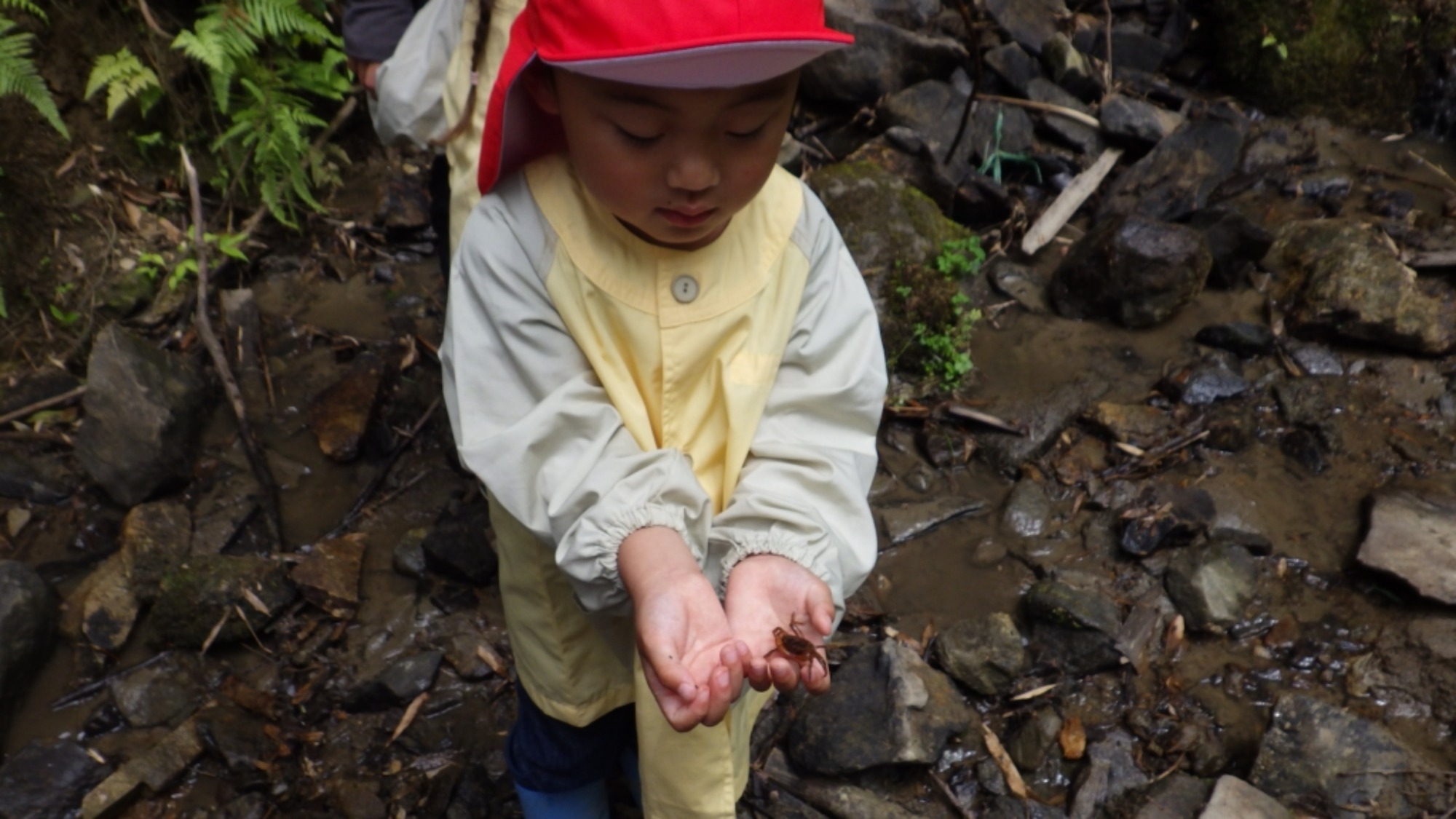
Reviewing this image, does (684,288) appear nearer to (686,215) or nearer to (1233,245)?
(686,215)

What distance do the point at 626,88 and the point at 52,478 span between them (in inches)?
138

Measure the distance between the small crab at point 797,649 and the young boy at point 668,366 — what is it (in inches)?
0.8

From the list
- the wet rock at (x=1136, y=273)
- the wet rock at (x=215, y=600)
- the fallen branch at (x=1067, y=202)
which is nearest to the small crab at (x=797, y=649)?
the wet rock at (x=215, y=600)

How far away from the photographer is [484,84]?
8.50ft

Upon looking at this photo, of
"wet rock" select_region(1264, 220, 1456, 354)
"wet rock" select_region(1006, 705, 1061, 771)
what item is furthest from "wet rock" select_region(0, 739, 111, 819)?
"wet rock" select_region(1264, 220, 1456, 354)

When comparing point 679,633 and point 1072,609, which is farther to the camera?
point 1072,609

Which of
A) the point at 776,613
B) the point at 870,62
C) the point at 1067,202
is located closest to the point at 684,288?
the point at 776,613

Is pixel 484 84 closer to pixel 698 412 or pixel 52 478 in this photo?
pixel 698 412

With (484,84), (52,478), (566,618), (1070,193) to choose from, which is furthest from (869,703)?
(1070,193)

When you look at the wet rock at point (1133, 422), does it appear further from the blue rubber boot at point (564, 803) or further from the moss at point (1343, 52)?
the moss at point (1343, 52)

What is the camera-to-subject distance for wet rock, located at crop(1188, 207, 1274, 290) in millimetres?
5316

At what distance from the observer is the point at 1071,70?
6.62 metres

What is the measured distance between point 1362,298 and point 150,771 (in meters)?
5.54

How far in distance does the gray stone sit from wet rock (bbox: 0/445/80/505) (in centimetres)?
561
